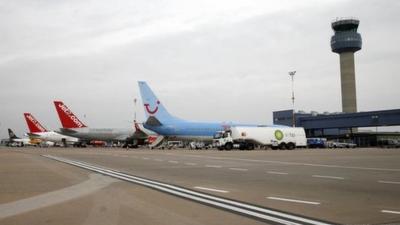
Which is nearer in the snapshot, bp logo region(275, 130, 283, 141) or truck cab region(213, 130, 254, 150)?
truck cab region(213, 130, 254, 150)

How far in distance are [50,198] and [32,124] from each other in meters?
103

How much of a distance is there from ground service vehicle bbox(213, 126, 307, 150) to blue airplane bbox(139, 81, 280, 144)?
935 centimetres

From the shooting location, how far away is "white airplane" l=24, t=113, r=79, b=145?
103062 mm

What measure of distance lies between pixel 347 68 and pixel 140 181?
436 feet

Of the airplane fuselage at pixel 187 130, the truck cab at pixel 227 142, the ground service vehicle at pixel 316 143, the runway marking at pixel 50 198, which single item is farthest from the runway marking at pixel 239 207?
the ground service vehicle at pixel 316 143

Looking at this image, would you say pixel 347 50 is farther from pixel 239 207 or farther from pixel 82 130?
pixel 239 207

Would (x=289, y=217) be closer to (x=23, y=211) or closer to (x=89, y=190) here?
(x=23, y=211)

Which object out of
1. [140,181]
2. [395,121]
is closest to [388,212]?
[140,181]

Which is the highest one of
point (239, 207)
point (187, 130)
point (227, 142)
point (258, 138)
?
point (187, 130)

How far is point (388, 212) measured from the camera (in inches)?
364

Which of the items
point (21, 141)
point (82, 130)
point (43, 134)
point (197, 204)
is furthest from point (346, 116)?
point (197, 204)

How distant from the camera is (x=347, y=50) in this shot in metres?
142

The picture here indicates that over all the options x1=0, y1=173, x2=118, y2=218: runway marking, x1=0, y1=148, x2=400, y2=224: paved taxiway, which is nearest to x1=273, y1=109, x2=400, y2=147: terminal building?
x1=0, y1=148, x2=400, y2=224: paved taxiway

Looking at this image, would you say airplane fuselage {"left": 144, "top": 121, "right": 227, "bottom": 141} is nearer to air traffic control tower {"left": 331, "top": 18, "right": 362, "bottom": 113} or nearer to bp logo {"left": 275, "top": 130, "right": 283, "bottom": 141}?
bp logo {"left": 275, "top": 130, "right": 283, "bottom": 141}
